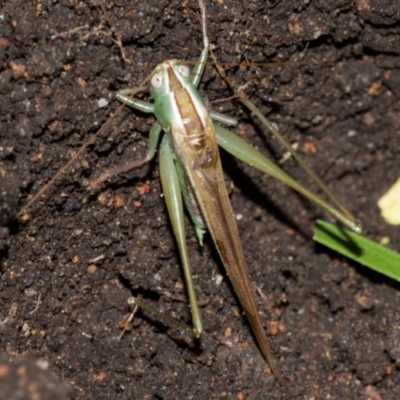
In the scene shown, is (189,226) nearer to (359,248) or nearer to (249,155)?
(249,155)

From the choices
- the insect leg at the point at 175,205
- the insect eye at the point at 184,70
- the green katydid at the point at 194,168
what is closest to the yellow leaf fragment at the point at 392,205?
the green katydid at the point at 194,168

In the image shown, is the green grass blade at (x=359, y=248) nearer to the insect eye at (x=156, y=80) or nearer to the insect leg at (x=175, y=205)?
the insect leg at (x=175, y=205)

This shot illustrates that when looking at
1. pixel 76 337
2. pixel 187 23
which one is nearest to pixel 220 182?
pixel 187 23

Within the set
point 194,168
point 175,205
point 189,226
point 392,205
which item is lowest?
point 392,205

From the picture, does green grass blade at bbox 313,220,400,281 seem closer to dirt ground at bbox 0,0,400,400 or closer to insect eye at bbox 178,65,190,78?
dirt ground at bbox 0,0,400,400

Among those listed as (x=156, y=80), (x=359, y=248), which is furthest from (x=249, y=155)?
(x=359, y=248)

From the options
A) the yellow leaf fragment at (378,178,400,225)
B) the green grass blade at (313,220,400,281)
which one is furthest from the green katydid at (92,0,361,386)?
the yellow leaf fragment at (378,178,400,225)
